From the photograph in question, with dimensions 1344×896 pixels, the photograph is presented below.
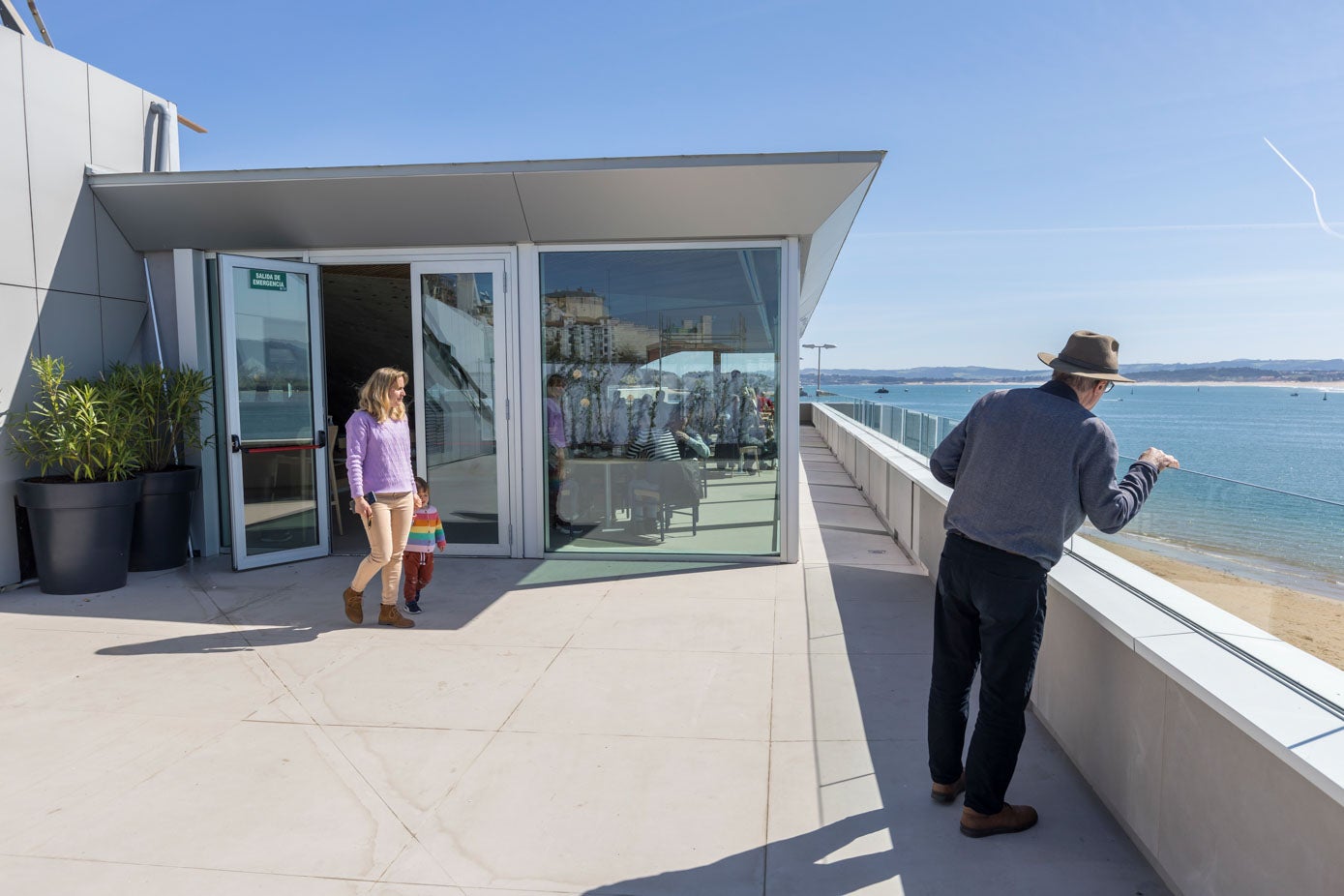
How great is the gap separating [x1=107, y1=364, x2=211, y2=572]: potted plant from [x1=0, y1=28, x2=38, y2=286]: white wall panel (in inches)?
39.5

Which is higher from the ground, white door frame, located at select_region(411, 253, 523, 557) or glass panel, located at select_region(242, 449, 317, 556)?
white door frame, located at select_region(411, 253, 523, 557)

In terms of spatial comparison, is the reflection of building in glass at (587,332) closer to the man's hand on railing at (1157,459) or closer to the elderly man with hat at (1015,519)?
the elderly man with hat at (1015,519)

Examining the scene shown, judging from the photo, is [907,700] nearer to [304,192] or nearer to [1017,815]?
[1017,815]

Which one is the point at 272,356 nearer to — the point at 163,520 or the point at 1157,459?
the point at 163,520

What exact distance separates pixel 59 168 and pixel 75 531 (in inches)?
110

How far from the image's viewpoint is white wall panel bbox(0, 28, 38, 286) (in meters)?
6.36

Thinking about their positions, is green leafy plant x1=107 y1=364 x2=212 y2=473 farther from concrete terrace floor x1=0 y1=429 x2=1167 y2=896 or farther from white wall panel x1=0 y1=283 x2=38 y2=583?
concrete terrace floor x1=0 y1=429 x2=1167 y2=896

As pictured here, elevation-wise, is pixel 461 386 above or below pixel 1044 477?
above

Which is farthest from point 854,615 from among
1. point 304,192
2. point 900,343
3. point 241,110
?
point 900,343

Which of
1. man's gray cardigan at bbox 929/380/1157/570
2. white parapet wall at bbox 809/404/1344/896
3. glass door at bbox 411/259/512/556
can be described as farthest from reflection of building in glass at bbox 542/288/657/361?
man's gray cardigan at bbox 929/380/1157/570

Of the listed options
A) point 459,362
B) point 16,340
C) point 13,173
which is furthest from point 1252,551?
point 13,173

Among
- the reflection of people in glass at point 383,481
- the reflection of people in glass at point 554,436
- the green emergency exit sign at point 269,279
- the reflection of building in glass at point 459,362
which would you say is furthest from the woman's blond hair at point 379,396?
the green emergency exit sign at point 269,279

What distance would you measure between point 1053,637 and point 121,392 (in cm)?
658

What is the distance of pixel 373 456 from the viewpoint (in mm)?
5398
